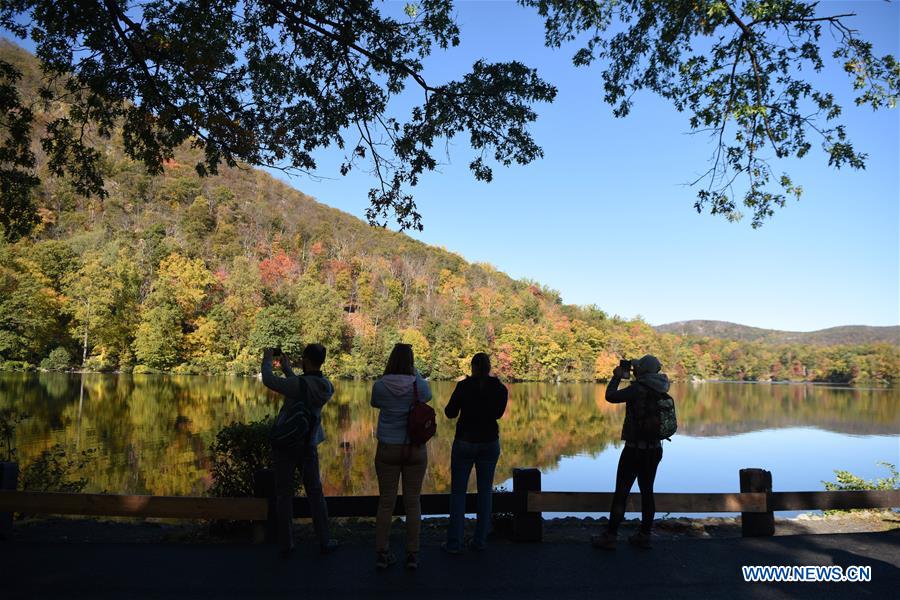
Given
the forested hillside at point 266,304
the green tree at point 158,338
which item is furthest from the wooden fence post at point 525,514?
the green tree at point 158,338

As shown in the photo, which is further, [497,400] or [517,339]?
[517,339]

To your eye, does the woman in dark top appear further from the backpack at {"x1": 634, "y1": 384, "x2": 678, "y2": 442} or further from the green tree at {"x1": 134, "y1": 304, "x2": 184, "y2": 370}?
the green tree at {"x1": 134, "y1": 304, "x2": 184, "y2": 370}

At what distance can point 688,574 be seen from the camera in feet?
14.0

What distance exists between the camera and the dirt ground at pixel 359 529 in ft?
17.3

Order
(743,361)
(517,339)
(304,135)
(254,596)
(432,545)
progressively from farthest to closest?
(743,361) < (517,339) < (304,135) < (432,545) < (254,596)

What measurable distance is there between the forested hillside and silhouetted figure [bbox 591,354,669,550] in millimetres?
9933

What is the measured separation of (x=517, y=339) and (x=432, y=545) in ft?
226

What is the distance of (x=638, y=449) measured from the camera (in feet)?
15.5

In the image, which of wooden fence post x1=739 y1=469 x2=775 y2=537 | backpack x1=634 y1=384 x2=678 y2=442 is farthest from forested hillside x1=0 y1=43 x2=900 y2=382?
wooden fence post x1=739 y1=469 x2=775 y2=537

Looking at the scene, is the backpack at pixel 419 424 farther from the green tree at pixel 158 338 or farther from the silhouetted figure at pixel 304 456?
the green tree at pixel 158 338

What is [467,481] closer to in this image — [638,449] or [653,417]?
[638,449]

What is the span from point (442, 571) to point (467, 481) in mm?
709

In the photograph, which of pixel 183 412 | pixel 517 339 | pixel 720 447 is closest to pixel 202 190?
pixel 517 339

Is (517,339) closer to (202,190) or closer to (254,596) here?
(254,596)
